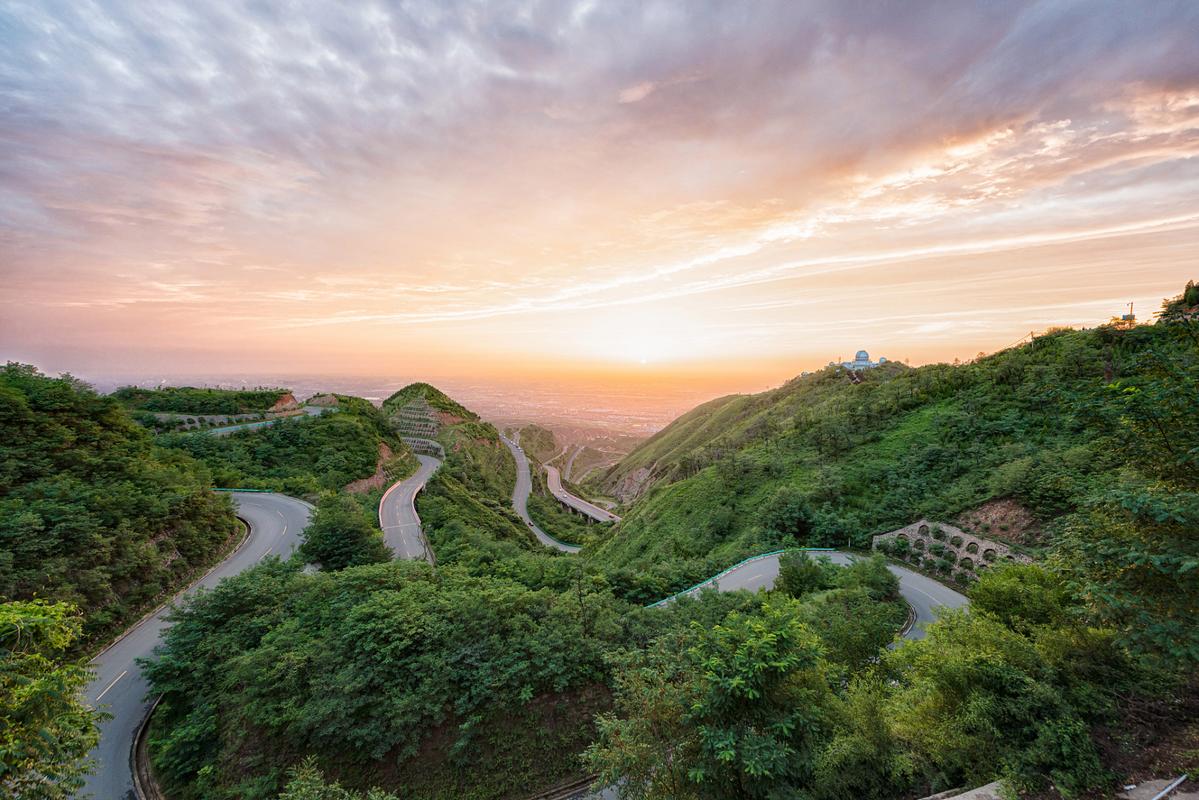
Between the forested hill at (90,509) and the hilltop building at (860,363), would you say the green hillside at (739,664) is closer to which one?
the forested hill at (90,509)

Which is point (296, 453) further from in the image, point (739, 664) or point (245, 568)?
point (739, 664)

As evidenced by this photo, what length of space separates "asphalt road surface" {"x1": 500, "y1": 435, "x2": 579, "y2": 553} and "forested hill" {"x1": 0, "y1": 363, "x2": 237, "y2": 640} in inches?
1182

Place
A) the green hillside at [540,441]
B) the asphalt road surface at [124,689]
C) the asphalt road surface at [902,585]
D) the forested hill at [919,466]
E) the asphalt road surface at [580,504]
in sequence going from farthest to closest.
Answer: the green hillside at [540,441]
the asphalt road surface at [580,504]
the forested hill at [919,466]
the asphalt road surface at [902,585]
the asphalt road surface at [124,689]

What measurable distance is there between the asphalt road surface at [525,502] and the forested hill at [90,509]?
30034mm

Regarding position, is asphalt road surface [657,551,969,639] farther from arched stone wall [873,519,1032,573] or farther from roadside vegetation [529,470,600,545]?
roadside vegetation [529,470,600,545]

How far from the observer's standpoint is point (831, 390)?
57938 mm

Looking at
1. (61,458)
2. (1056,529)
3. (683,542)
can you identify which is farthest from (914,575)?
(61,458)

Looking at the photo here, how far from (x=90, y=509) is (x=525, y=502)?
47963 mm

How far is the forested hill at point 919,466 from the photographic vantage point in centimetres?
2220

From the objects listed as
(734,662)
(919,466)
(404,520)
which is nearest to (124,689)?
(404,520)

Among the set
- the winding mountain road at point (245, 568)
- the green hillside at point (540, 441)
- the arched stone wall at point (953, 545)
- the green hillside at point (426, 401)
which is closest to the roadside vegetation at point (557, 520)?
the winding mountain road at point (245, 568)

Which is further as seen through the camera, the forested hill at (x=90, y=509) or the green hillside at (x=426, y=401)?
the green hillside at (x=426, y=401)

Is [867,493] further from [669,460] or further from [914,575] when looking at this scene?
[669,460]

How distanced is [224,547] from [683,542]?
2952cm
